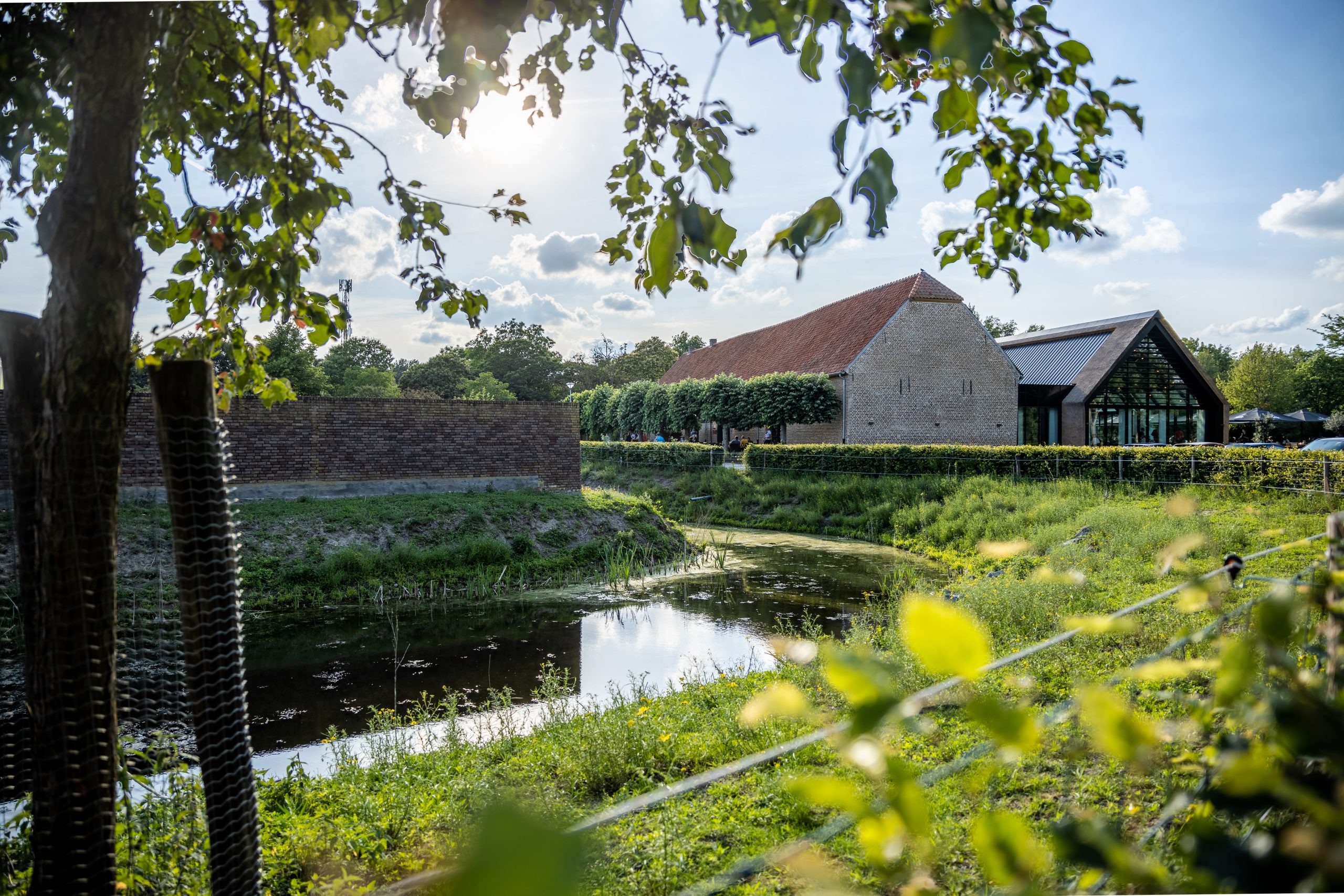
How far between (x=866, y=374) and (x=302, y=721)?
22.2 meters

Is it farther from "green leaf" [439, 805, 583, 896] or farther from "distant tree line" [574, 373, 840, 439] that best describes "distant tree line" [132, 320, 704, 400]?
"green leaf" [439, 805, 583, 896]

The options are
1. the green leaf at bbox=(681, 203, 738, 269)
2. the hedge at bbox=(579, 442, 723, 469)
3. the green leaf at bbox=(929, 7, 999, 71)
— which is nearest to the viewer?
the green leaf at bbox=(929, 7, 999, 71)

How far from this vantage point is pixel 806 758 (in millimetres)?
4488

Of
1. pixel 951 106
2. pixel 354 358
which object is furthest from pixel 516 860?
pixel 354 358

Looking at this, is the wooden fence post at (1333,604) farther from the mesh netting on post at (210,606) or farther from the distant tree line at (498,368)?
the distant tree line at (498,368)

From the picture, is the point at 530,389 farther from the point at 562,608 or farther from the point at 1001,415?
the point at 562,608

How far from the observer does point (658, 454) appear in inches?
1064

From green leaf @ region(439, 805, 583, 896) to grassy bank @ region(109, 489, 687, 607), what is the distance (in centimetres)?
1143

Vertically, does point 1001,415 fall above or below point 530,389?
below

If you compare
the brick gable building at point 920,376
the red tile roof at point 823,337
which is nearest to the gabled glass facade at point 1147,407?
the brick gable building at point 920,376

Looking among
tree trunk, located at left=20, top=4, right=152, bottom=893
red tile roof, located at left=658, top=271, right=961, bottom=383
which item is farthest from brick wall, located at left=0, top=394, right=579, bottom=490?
red tile roof, located at left=658, top=271, right=961, bottom=383

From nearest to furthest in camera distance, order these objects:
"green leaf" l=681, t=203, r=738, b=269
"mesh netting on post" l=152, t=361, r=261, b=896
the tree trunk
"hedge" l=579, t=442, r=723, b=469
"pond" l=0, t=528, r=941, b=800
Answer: "green leaf" l=681, t=203, r=738, b=269 < the tree trunk < "mesh netting on post" l=152, t=361, r=261, b=896 < "pond" l=0, t=528, r=941, b=800 < "hedge" l=579, t=442, r=723, b=469

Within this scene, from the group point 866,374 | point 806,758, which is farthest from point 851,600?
point 866,374

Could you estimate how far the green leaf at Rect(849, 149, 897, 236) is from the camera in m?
1.33
